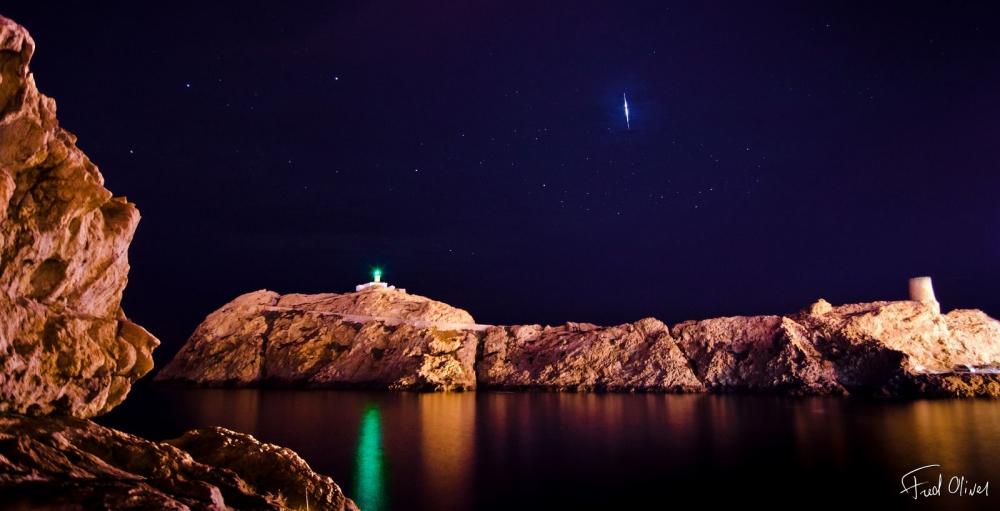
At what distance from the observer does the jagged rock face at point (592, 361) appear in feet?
179

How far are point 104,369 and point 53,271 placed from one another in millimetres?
2100

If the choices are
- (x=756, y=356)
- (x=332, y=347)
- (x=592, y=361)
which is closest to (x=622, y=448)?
(x=592, y=361)

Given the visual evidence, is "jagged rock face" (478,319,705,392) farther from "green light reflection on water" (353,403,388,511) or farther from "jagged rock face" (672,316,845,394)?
"green light reflection on water" (353,403,388,511)

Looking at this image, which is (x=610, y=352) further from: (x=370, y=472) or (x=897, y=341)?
(x=370, y=472)

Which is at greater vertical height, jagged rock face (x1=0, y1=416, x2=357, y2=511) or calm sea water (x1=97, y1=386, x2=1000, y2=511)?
jagged rock face (x1=0, y1=416, x2=357, y2=511)

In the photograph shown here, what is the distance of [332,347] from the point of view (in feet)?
207

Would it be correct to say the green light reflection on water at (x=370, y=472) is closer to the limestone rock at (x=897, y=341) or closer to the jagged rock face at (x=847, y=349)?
the jagged rock face at (x=847, y=349)

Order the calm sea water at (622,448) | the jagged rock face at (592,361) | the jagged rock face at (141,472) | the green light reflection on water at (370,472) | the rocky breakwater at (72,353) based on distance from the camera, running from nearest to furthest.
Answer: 1. the jagged rock face at (141,472)
2. the rocky breakwater at (72,353)
3. the green light reflection on water at (370,472)
4. the calm sea water at (622,448)
5. the jagged rock face at (592,361)

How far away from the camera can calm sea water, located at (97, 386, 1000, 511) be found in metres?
16.3

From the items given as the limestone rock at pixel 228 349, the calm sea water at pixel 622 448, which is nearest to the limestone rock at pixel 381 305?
the limestone rock at pixel 228 349

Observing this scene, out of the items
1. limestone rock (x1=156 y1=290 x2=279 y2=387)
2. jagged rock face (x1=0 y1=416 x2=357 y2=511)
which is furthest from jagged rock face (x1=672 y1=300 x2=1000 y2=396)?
jagged rock face (x1=0 y1=416 x2=357 y2=511)
